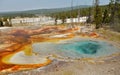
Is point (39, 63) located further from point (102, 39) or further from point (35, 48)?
point (102, 39)

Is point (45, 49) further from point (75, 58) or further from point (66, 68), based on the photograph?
point (66, 68)

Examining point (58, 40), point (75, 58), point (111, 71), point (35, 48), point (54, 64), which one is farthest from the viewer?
point (58, 40)

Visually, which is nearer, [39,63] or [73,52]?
[39,63]

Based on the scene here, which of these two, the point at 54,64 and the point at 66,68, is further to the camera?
the point at 54,64

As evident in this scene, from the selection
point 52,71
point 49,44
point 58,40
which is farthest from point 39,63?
point 58,40

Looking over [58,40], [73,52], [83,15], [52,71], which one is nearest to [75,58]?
[73,52]

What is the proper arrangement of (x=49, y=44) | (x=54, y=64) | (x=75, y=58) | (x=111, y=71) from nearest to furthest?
(x=111, y=71) < (x=54, y=64) < (x=75, y=58) < (x=49, y=44)

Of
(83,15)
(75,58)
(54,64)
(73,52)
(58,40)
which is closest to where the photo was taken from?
(54,64)
